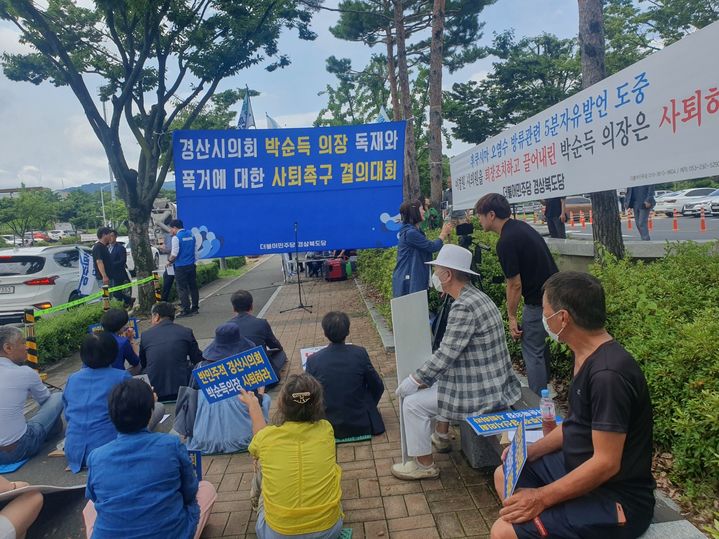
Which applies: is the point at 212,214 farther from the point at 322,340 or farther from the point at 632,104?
the point at 632,104

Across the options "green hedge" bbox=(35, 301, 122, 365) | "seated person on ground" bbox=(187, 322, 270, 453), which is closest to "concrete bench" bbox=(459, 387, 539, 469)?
"seated person on ground" bbox=(187, 322, 270, 453)

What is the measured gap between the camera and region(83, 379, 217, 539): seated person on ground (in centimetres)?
240

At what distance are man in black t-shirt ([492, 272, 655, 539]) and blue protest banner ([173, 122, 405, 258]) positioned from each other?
23.4 feet

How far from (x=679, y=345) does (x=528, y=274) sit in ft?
3.73

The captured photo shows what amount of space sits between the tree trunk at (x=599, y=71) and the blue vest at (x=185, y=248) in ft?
21.3

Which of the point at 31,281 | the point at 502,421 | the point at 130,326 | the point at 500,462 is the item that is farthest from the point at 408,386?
the point at 31,281

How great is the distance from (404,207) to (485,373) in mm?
3039

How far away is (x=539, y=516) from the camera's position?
206cm

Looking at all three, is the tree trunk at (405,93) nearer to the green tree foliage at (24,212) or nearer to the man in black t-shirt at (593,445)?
the man in black t-shirt at (593,445)

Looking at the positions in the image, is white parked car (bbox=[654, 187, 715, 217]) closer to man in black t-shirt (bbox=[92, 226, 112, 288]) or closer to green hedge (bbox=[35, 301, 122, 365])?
man in black t-shirt (bbox=[92, 226, 112, 288])

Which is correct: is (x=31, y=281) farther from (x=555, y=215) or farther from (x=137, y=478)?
(x=555, y=215)

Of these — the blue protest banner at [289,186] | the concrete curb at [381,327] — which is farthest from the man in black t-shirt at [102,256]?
the concrete curb at [381,327]

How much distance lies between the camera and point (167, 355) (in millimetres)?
4980

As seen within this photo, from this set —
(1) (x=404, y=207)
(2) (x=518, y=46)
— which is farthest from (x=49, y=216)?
(1) (x=404, y=207)
